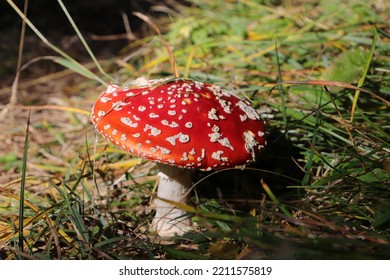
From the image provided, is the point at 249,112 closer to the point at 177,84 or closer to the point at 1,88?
the point at 177,84

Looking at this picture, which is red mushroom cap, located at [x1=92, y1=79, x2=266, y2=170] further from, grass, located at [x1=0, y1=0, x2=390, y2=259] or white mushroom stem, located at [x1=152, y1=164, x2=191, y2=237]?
white mushroom stem, located at [x1=152, y1=164, x2=191, y2=237]

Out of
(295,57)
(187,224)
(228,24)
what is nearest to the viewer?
(187,224)

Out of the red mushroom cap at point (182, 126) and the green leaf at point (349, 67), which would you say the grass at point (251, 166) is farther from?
the red mushroom cap at point (182, 126)

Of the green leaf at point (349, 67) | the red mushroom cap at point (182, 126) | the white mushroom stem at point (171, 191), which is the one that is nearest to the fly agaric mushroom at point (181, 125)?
the red mushroom cap at point (182, 126)

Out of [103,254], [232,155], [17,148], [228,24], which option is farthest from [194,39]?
[103,254]

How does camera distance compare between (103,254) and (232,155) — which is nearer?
(103,254)

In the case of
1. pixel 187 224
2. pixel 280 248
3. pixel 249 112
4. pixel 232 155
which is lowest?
pixel 187 224

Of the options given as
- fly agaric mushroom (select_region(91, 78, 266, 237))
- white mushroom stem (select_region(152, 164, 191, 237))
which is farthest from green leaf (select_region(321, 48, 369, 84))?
white mushroom stem (select_region(152, 164, 191, 237))
